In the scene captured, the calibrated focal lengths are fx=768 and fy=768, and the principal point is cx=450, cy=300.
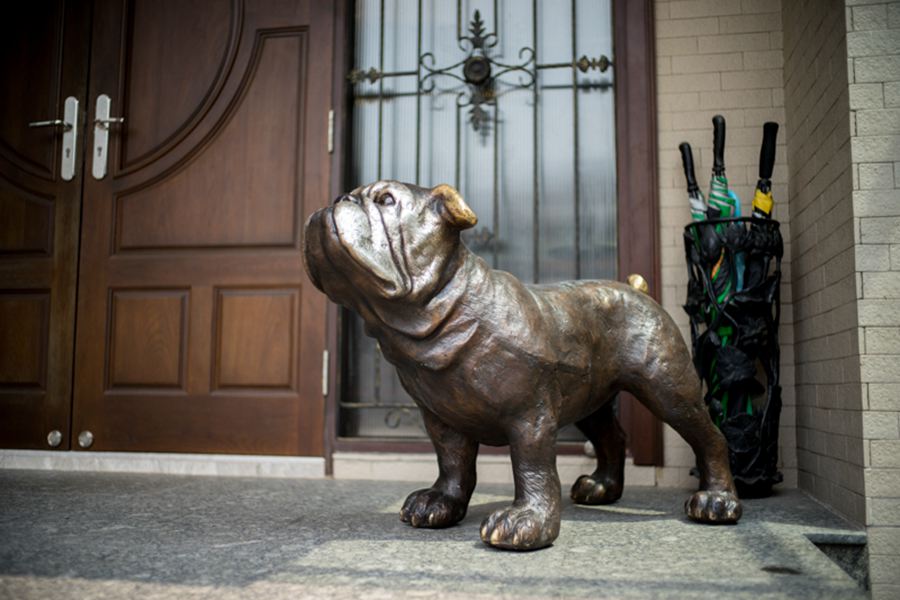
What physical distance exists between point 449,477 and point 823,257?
1.42 m

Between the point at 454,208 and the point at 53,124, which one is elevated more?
the point at 53,124

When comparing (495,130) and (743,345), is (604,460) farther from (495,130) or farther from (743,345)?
(495,130)

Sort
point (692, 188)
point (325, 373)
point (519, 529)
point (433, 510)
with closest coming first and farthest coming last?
point (519, 529) → point (433, 510) → point (692, 188) → point (325, 373)

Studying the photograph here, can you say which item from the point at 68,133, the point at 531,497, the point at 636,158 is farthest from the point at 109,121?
the point at 531,497

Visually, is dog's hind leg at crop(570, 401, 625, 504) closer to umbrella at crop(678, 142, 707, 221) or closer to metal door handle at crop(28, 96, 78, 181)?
umbrella at crop(678, 142, 707, 221)

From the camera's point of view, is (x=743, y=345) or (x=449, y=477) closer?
(x=449, y=477)

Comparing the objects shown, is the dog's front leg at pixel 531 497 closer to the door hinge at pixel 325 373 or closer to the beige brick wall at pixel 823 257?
the beige brick wall at pixel 823 257

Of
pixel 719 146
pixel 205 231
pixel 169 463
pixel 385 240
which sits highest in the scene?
pixel 719 146

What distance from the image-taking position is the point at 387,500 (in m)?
2.41

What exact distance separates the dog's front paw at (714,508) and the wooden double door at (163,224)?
63.4 inches

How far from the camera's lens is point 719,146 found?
8.95ft

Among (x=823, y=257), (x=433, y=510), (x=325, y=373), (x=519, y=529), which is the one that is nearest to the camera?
(x=519, y=529)

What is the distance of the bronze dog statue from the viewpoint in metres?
1.65

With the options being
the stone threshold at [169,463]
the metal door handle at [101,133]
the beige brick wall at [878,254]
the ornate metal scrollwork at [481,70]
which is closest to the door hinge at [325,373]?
the stone threshold at [169,463]
